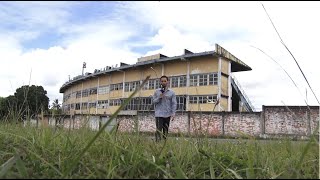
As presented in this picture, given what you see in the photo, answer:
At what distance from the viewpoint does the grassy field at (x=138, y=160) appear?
1.38 m

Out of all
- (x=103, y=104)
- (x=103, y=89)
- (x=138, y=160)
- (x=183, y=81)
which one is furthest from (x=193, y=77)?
(x=138, y=160)

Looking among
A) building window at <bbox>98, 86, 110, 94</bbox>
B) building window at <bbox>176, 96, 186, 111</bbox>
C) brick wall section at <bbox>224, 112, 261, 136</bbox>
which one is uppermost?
building window at <bbox>98, 86, 110, 94</bbox>

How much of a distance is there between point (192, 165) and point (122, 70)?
4559cm

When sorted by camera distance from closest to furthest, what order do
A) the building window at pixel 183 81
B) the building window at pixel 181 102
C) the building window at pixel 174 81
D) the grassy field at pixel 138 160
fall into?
the grassy field at pixel 138 160 < the building window at pixel 181 102 < the building window at pixel 183 81 < the building window at pixel 174 81

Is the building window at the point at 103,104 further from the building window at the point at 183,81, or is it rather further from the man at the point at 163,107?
the man at the point at 163,107

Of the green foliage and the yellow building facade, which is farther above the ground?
the yellow building facade

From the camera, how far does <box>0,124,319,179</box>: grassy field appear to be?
1385 mm

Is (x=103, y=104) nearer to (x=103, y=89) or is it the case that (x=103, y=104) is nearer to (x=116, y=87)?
(x=116, y=87)

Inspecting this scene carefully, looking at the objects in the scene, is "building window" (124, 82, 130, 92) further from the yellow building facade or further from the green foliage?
the green foliage

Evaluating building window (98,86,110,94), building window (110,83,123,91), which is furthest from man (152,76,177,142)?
building window (98,86,110,94)

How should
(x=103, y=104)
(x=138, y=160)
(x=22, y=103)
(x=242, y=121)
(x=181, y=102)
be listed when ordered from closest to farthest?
(x=138, y=160)
(x=22, y=103)
(x=242, y=121)
(x=181, y=102)
(x=103, y=104)

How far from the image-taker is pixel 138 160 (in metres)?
1.70

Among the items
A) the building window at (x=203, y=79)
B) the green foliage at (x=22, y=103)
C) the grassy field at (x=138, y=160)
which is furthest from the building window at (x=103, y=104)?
the grassy field at (x=138, y=160)

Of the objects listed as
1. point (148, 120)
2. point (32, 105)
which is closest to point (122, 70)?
point (148, 120)
